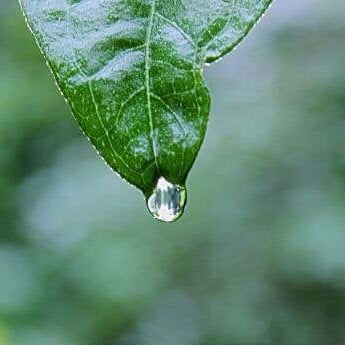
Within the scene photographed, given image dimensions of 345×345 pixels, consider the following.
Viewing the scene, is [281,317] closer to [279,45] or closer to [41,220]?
[41,220]

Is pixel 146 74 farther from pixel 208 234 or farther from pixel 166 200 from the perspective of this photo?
pixel 208 234

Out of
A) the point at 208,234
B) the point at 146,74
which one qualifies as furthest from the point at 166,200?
the point at 208,234

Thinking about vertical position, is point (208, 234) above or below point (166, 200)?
below

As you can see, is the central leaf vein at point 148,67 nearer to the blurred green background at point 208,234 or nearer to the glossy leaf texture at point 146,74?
the glossy leaf texture at point 146,74

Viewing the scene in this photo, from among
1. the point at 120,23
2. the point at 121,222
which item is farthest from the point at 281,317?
the point at 120,23

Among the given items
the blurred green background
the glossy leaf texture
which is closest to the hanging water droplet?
the glossy leaf texture

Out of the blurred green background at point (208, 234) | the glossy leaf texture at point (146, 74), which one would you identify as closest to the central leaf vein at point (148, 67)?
the glossy leaf texture at point (146, 74)
